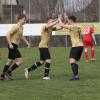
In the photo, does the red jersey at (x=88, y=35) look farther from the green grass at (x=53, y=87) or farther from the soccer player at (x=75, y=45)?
the soccer player at (x=75, y=45)

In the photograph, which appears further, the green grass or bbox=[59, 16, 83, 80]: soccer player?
bbox=[59, 16, 83, 80]: soccer player

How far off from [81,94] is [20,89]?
5.62 feet

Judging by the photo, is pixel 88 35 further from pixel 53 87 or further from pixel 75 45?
pixel 53 87

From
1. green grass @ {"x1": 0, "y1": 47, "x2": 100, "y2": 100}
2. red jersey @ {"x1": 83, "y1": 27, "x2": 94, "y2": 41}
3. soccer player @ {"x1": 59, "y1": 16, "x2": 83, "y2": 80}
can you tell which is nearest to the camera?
green grass @ {"x1": 0, "y1": 47, "x2": 100, "y2": 100}

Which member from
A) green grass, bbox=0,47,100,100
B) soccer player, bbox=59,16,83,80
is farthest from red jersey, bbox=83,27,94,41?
soccer player, bbox=59,16,83,80

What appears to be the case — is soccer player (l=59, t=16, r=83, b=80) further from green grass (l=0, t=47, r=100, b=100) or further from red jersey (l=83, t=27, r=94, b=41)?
red jersey (l=83, t=27, r=94, b=41)

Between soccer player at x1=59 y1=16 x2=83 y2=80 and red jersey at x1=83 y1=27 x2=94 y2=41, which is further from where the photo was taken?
red jersey at x1=83 y1=27 x2=94 y2=41

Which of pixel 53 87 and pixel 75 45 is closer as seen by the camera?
pixel 53 87

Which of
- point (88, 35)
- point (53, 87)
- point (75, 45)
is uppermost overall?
point (75, 45)

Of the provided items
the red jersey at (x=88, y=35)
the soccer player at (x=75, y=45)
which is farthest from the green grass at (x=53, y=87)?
the red jersey at (x=88, y=35)

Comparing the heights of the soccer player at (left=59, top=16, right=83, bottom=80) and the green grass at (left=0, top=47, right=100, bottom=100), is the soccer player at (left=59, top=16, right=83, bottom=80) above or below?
above

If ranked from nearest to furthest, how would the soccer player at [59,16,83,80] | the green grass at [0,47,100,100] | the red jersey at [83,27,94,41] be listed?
1. the green grass at [0,47,100,100]
2. the soccer player at [59,16,83,80]
3. the red jersey at [83,27,94,41]

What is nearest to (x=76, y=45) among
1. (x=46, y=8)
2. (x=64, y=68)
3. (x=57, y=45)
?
(x=64, y=68)

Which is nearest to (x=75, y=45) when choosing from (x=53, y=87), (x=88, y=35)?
(x=53, y=87)
